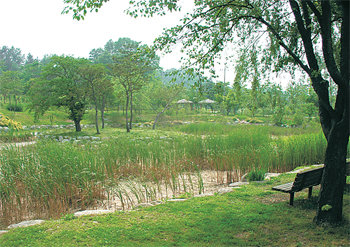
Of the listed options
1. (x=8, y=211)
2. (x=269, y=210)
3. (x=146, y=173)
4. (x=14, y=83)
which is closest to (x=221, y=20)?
(x=269, y=210)

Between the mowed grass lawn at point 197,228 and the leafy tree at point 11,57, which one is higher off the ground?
the leafy tree at point 11,57

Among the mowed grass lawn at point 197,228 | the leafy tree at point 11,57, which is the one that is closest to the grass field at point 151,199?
the mowed grass lawn at point 197,228

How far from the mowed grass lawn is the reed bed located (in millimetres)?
860

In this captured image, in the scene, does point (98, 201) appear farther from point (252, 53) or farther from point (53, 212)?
point (252, 53)

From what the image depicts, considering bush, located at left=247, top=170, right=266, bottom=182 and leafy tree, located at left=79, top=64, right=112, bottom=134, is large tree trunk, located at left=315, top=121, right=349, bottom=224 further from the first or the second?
leafy tree, located at left=79, top=64, right=112, bottom=134

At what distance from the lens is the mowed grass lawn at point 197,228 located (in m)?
2.46

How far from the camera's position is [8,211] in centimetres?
366

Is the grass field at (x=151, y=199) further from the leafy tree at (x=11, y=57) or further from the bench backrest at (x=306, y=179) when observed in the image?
the leafy tree at (x=11, y=57)

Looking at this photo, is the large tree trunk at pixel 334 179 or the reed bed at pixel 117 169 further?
the reed bed at pixel 117 169

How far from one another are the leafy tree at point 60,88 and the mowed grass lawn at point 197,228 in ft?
39.4

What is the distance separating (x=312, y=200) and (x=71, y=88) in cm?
1334

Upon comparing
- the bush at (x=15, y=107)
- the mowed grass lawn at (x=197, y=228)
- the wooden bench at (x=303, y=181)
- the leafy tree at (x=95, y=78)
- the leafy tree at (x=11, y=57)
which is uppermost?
the leafy tree at (x=11, y=57)

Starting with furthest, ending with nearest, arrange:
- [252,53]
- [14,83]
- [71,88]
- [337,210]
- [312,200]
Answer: [14,83], [71,88], [252,53], [312,200], [337,210]

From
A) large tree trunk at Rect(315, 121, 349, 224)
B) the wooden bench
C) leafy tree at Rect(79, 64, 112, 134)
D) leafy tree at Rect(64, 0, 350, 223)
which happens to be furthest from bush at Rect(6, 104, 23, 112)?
large tree trunk at Rect(315, 121, 349, 224)
